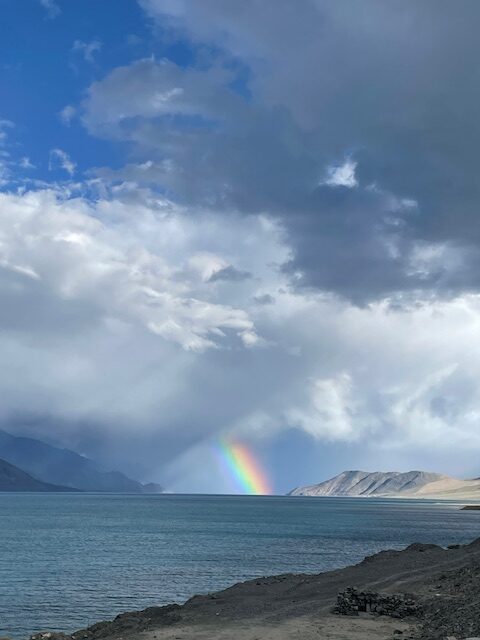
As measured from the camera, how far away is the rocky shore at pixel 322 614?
32438 mm

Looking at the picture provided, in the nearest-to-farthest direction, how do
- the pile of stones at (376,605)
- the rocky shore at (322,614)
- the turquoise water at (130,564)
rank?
1. the rocky shore at (322,614)
2. the pile of stones at (376,605)
3. the turquoise water at (130,564)

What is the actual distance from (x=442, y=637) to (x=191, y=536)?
95.6 metres

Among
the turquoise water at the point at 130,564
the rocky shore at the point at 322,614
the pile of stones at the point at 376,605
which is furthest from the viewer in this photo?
the turquoise water at the point at 130,564

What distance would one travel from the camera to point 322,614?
1497 inches

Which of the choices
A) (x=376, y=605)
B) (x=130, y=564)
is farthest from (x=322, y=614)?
(x=130, y=564)

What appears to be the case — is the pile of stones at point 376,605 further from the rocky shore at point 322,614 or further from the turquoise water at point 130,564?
the turquoise water at point 130,564

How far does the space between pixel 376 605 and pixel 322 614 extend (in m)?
3.35

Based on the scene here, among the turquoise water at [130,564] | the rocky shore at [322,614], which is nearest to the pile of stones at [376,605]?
the rocky shore at [322,614]

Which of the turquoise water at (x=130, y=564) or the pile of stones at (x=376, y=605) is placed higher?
the pile of stones at (x=376, y=605)

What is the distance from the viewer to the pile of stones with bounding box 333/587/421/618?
3662 centimetres

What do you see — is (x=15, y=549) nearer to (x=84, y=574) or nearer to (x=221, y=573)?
(x=84, y=574)

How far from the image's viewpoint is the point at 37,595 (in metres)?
55.6

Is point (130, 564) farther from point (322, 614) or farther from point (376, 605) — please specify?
point (376, 605)

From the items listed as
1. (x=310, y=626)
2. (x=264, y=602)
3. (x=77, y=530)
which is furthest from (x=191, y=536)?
(x=310, y=626)
